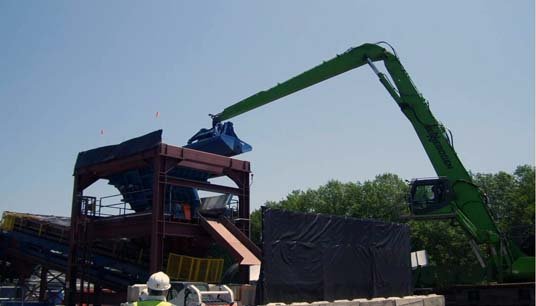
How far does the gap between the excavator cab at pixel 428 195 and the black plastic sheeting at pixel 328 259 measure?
4.50 meters

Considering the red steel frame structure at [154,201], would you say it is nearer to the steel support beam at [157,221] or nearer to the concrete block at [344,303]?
the steel support beam at [157,221]

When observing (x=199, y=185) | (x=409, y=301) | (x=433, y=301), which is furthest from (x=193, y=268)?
(x=433, y=301)

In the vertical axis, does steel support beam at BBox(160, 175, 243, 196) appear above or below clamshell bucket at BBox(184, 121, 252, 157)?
below

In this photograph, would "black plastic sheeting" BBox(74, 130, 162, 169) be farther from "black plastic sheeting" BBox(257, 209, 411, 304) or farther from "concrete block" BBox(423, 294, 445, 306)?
"concrete block" BBox(423, 294, 445, 306)

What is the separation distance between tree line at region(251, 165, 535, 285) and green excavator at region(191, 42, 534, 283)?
34.2 feet

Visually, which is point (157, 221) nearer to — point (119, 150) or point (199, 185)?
point (199, 185)

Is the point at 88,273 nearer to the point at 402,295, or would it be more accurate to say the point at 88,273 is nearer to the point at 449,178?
the point at 402,295

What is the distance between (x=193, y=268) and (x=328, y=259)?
6.87 metres

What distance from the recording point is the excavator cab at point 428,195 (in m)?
23.8

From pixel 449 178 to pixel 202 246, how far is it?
1139 centimetres

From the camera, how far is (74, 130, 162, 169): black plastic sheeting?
20.9m

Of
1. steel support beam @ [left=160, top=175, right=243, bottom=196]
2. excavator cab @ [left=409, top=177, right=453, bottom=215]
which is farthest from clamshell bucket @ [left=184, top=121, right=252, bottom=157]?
excavator cab @ [left=409, top=177, right=453, bottom=215]

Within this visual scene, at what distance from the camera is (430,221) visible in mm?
39844

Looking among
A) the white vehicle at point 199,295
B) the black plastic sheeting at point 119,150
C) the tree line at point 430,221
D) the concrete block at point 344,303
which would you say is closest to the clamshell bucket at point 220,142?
the black plastic sheeting at point 119,150
